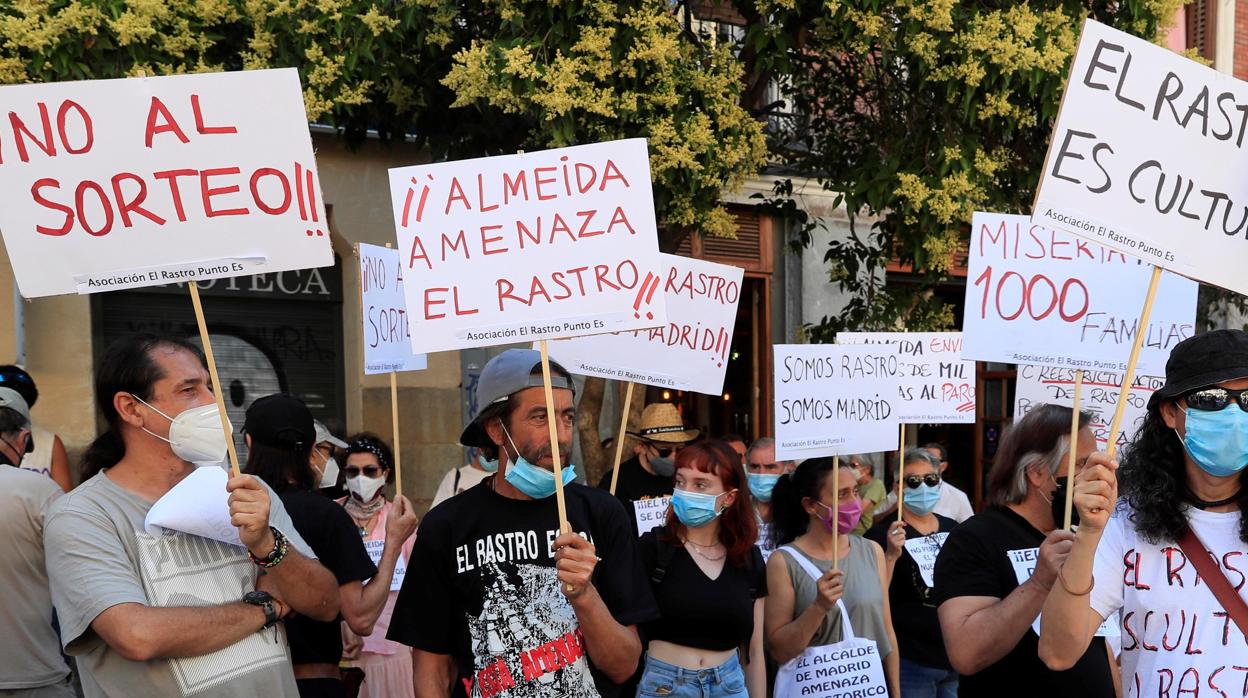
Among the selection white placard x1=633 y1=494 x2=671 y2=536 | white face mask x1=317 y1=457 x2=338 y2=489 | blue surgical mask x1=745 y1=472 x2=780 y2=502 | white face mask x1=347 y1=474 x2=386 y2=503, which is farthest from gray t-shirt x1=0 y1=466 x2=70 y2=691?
blue surgical mask x1=745 y1=472 x2=780 y2=502

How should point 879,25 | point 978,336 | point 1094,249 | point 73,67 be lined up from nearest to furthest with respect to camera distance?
point 978,336
point 1094,249
point 73,67
point 879,25

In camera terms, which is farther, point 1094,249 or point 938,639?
point 938,639

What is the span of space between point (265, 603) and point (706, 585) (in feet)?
7.00

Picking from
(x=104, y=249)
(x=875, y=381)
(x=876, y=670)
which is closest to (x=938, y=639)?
(x=876, y=670)

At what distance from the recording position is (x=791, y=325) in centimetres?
1382

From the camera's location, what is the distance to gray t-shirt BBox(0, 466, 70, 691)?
412 cm

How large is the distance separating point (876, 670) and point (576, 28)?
4.31 metres

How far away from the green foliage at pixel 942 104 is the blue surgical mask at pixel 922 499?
1.74 meters

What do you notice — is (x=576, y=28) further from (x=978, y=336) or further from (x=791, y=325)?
(x=791, y=325)

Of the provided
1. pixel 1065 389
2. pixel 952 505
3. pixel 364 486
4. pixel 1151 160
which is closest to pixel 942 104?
pixel 952 505

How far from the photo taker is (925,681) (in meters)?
6.34

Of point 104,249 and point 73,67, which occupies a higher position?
Result: point 73,67

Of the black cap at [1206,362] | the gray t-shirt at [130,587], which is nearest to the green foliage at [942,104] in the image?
the black cap at [1206,362]

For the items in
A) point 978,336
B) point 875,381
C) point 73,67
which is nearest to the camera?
point 978,336
